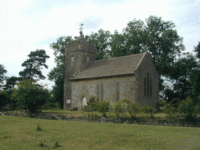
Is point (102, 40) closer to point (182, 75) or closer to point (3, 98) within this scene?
point (182, 75)

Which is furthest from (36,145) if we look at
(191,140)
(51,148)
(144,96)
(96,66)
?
(96,66)

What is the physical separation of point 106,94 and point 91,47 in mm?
12738

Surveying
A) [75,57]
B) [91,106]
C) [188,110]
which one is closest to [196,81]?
[188,110]

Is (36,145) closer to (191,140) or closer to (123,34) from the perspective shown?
(191,140)

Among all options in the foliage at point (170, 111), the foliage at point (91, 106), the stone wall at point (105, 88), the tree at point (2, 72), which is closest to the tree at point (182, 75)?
the stone wall at point (105, 88)

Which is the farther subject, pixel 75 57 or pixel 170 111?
pixel 75 57

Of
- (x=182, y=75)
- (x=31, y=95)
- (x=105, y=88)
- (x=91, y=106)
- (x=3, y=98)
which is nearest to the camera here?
(x=31, y=95)

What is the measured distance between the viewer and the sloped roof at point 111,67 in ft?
102

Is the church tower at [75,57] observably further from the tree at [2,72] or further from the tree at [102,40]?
the tree at [2,72]

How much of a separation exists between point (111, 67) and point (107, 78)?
2245 mm

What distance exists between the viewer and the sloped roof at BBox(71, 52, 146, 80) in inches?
1229

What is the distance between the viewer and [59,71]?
47531 millimetres

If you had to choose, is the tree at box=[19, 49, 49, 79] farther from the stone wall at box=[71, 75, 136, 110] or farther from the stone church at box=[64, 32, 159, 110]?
the stone wall at box=[71, 75, 136, 110]

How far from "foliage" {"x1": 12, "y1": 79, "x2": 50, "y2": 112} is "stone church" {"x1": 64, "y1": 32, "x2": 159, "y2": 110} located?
9.76m
